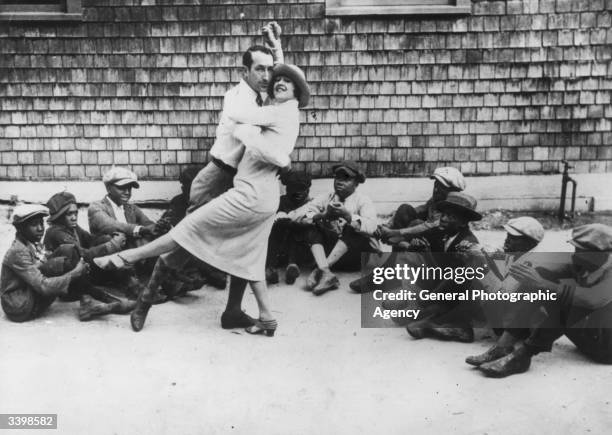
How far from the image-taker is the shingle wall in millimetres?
6797

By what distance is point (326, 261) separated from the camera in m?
5.63

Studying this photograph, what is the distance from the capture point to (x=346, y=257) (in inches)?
230

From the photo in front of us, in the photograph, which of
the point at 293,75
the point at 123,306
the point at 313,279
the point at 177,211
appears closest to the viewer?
the point at 293,75

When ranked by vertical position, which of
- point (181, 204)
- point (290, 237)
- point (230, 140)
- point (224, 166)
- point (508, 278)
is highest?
point (230, 140)

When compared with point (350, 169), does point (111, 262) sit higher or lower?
lower

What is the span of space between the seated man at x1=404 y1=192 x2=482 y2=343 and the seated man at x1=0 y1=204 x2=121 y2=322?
2206 millimetres

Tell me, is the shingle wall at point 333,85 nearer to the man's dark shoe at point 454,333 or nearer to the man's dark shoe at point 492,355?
the man's dark shoe at point 454,333

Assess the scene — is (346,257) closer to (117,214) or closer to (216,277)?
(216,277)

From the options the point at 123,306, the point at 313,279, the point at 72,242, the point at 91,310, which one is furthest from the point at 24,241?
the point at 313,279

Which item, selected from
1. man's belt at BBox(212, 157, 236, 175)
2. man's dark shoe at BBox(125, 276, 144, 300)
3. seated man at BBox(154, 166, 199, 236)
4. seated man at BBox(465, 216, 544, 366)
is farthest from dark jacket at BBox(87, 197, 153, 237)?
seated man at BBox(465, 216, 544, 366)

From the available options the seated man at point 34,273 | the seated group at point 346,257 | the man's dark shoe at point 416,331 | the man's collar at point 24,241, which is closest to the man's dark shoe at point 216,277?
the seated group at point 346,257

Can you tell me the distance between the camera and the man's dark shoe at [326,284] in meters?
5.43

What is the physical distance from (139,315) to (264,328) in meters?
0.85

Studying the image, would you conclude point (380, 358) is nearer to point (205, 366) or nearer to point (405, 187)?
point (205, 366)
